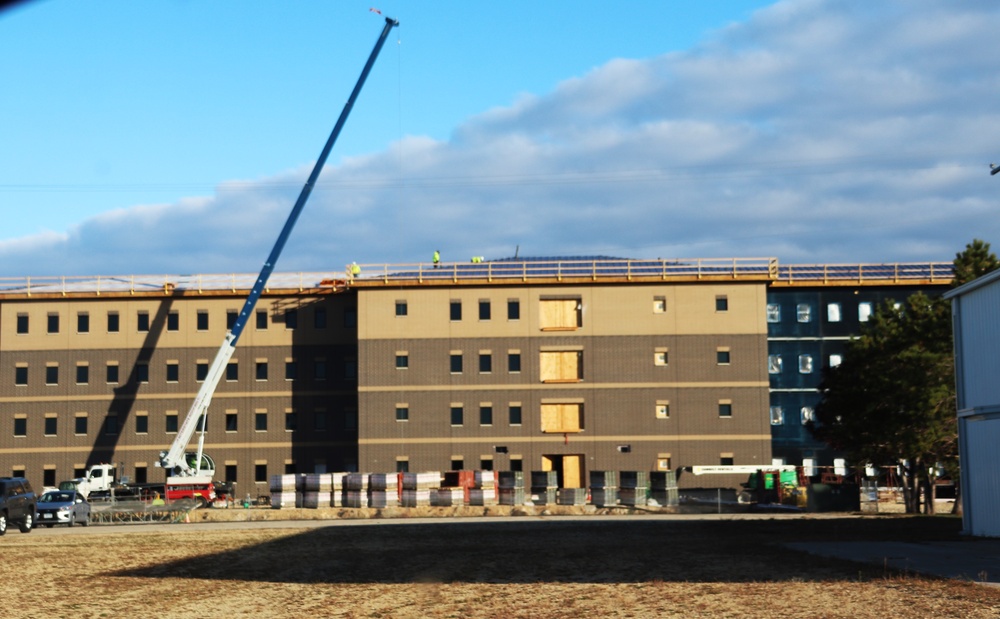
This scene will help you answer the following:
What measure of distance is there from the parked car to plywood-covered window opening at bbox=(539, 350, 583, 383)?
107 feet

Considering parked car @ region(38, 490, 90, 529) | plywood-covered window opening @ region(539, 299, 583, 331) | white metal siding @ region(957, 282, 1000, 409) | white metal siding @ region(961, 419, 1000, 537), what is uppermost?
plywood-covered window opening @ region(539, 299, 583, 331)

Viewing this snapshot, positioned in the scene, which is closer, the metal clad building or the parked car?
the metal clad building

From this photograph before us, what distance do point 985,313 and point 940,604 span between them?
60.9ft

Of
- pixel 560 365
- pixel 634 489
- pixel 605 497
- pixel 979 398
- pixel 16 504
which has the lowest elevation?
pixel 605 497

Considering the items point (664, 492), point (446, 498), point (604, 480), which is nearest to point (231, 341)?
point (446, 498)

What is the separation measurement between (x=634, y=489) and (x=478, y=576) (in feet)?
122

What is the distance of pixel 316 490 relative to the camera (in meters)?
61.2

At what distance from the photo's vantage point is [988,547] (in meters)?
29.1

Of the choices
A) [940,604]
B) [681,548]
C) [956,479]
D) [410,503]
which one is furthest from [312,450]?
[940,604]

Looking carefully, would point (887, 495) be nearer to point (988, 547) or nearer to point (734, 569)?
point (988, 547)

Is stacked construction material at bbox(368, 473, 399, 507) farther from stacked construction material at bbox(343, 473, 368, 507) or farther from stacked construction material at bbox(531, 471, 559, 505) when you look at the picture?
stacked construction material at bbox(531, 471, 559, 505)

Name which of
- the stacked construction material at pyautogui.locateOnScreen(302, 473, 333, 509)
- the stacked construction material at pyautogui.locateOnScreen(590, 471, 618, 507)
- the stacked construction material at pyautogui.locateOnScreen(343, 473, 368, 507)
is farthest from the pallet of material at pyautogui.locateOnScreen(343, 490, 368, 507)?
the stacked construction material at pyautogui.locateOnScreen(590, 471, 618, 507)

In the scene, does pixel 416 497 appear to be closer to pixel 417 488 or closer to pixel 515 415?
pixel 417 488

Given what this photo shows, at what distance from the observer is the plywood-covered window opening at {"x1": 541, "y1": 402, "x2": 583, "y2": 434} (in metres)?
75.0
